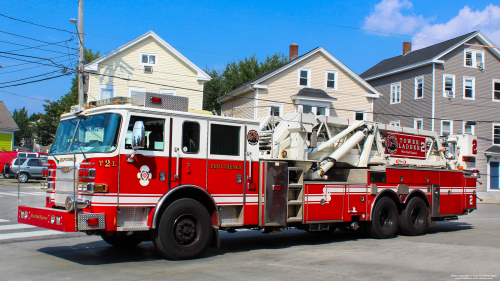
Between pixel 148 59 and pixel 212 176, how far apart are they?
69.5 feet

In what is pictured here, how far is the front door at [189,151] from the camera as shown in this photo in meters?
7.93

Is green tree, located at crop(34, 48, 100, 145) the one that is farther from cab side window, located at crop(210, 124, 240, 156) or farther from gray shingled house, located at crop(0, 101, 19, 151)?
cab side window, located at crop(210, 124, 240, 156)

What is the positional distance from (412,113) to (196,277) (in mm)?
29918

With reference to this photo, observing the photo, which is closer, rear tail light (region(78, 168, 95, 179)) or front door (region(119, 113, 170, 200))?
rear tail light (region(78, 168, 95, 179))

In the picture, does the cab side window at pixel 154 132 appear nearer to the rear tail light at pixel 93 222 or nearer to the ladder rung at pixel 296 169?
the rear tail light at pixel 93 222

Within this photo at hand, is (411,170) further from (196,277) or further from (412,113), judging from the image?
(412,113)

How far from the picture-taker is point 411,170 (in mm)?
11984

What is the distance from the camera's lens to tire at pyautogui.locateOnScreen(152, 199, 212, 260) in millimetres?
7535

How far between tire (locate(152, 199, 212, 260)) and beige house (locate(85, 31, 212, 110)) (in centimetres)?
1977

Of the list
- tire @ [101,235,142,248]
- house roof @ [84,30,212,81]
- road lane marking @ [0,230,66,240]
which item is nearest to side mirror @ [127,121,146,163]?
tire @ [101,235,142,248]

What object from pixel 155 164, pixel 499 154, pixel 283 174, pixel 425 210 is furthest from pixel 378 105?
pixel 155 164

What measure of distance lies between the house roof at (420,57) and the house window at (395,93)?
1111 mm

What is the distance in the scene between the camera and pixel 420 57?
34.1m

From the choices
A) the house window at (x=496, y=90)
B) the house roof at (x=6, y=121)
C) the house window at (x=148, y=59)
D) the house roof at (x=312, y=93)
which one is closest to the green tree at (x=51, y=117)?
the house roof at (x=6, y=121)
